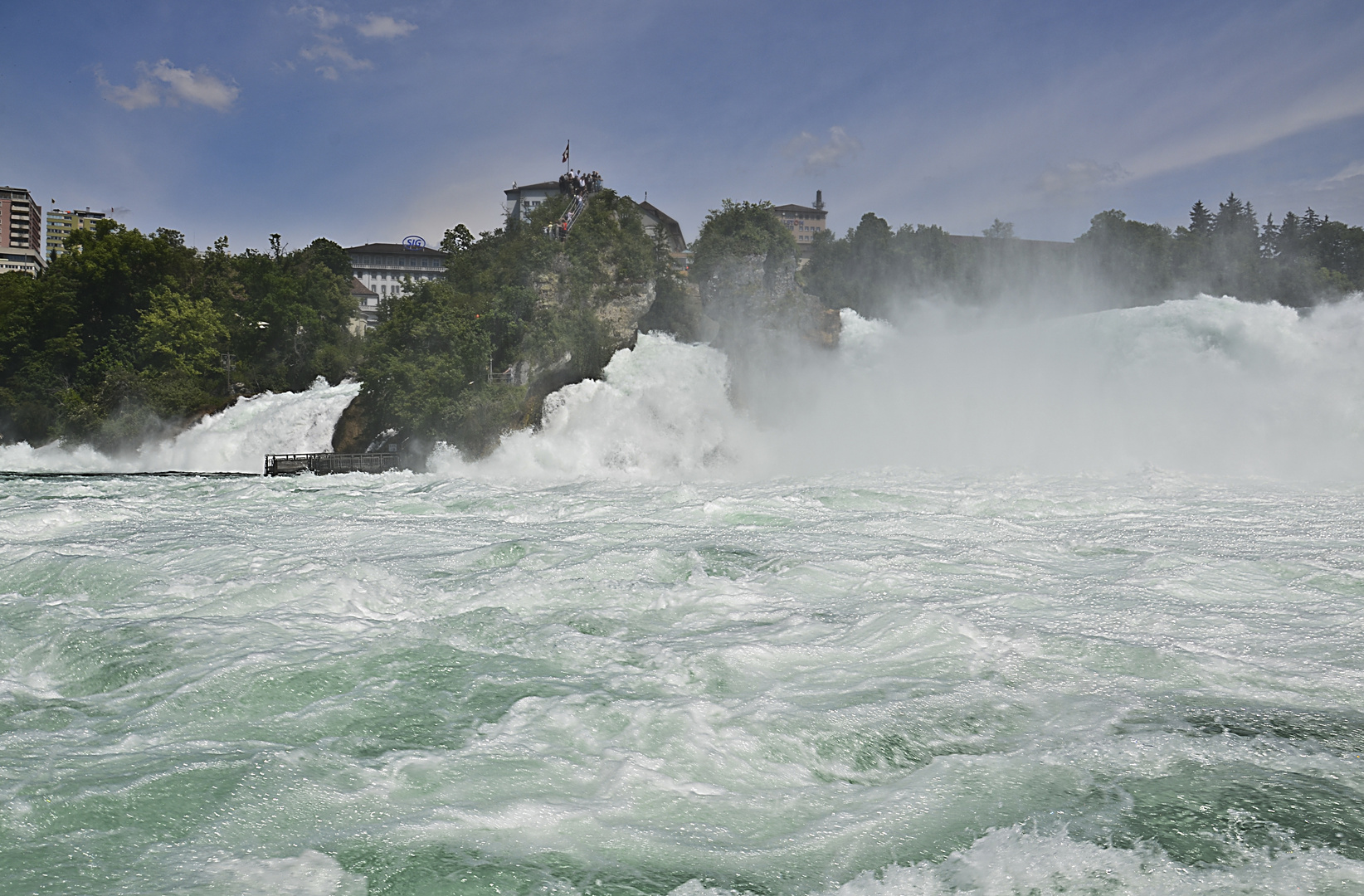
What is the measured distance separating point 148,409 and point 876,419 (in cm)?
3381

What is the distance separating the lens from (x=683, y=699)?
22.5 feet

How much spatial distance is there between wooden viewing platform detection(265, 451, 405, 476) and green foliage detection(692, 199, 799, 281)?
48.6 ft

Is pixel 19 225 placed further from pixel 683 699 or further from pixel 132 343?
pixel 683 699

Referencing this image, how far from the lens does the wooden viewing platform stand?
27562 mm

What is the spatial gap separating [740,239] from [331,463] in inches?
729

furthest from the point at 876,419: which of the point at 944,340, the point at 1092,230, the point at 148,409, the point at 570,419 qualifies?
the point at 1092,230

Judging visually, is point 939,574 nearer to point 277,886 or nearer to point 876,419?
point 277,886

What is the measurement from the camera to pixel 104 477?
990 inches

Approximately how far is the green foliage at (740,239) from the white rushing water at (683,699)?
1912cm

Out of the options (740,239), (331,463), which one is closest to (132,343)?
(331,463)

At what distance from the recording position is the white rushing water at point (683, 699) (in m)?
4.50

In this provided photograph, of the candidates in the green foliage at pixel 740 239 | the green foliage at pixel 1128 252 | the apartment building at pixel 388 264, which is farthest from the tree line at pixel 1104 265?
the apartment building at pixel 388 264

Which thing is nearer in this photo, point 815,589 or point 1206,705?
point 1206,705

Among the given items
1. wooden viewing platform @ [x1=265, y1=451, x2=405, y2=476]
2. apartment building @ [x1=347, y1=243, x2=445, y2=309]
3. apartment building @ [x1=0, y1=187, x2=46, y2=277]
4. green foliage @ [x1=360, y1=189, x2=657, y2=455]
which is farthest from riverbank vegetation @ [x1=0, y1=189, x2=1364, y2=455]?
apartment building @ [x1=0, y1=187, x2=46, y2=277]
